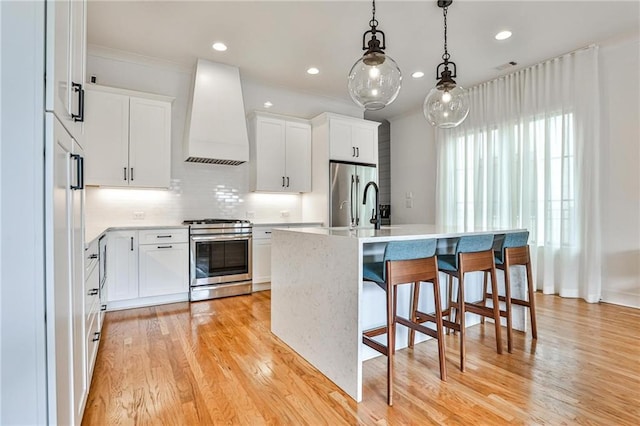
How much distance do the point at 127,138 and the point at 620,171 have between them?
5559 mm

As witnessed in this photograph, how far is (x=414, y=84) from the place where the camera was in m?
4.96

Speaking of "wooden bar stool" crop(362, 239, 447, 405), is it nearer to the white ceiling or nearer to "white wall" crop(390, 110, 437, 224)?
the white ceiling

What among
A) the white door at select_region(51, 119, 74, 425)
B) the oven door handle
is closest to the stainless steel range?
the oven door handle

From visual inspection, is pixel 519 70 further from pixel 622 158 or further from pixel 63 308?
pixel 63 308

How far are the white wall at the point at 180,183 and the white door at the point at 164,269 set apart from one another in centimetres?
58

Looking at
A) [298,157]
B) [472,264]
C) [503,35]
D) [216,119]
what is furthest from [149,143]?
[503,35]

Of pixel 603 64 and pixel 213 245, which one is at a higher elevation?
pixel 603 64

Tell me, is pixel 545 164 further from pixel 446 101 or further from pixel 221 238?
pixel 221 238

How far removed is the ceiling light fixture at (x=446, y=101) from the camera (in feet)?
9.12

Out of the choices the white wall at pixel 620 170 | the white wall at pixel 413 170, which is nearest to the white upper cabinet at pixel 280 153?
the white wall at pixel 413 170

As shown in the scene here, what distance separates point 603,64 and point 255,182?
4446 millimetres

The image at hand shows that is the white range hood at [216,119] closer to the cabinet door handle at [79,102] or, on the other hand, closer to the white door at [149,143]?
the white door at [149,143]

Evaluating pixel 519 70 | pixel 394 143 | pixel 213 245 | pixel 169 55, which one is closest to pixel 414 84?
pixel 519 70

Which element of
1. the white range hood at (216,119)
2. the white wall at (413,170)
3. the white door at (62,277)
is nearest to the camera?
the white door at (62,277)
